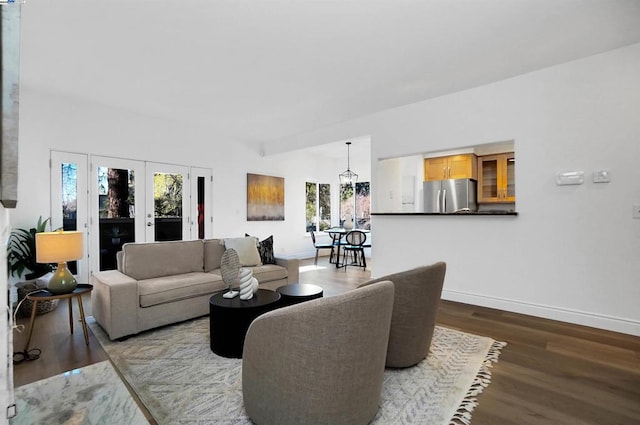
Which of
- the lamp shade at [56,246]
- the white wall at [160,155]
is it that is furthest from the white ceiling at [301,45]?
the lamp shade at [56,246]

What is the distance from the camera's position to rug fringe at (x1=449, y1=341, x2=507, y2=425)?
1698mm

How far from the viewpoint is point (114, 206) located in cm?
499

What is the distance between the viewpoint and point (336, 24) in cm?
262

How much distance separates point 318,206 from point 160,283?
232 inches

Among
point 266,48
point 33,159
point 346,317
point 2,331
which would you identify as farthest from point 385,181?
point 33,159

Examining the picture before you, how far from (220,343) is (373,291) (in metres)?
1.56

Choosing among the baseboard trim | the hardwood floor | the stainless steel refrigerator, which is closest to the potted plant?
the hardwood floor

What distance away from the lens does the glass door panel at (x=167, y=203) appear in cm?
539

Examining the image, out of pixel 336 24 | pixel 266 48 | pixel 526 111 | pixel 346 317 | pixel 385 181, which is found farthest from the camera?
pixel 385 181

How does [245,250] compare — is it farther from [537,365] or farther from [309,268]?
[537,365]

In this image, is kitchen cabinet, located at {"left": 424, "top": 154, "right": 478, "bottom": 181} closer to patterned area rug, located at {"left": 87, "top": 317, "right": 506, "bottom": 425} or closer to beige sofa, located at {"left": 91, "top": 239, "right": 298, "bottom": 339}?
beige sofa, located at {"left": 91, "top": 239, "right": 298, "bottom": 339}

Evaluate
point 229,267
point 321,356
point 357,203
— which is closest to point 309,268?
point 357,203

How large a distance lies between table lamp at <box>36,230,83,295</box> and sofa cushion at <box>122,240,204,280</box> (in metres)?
0.63

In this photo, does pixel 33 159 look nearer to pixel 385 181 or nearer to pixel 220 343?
pixel 220 343
